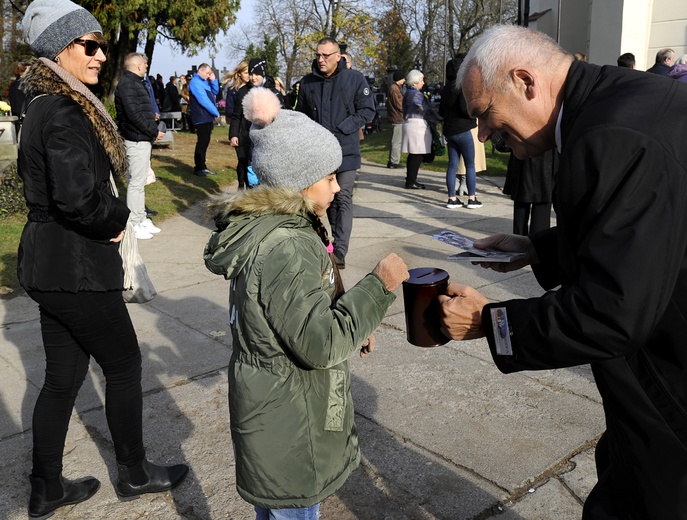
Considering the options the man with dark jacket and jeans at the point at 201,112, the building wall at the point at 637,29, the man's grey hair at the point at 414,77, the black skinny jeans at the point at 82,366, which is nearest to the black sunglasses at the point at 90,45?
the black skinny jeans at the point at 82,366

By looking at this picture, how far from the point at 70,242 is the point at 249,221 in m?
1.13

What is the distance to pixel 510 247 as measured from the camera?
7.96 feet

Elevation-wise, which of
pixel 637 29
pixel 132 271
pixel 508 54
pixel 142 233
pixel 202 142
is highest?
pixel 637 29

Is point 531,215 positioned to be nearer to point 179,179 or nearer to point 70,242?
point 70,242

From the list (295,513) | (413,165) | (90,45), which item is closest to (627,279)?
(295,513)

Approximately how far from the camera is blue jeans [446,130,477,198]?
9430 millimetres

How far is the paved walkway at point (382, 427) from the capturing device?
10.4 ft

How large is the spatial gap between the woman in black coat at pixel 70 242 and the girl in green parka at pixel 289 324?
0.88 m

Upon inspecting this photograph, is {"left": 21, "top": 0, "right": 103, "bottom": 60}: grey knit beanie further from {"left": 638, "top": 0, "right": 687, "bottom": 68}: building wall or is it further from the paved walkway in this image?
{"left": 638, "top": 0, "right": 687, "bottom": 68}: building wall

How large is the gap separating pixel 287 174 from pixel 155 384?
2571 millimetres

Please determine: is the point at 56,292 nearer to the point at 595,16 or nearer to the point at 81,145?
the point at 81,145

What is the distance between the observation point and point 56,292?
9.43ft

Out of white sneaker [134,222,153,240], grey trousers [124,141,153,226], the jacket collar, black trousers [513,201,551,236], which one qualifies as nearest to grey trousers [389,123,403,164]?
grey trousers [124,141,153,226]

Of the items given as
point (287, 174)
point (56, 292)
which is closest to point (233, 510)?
point (56, 292)
